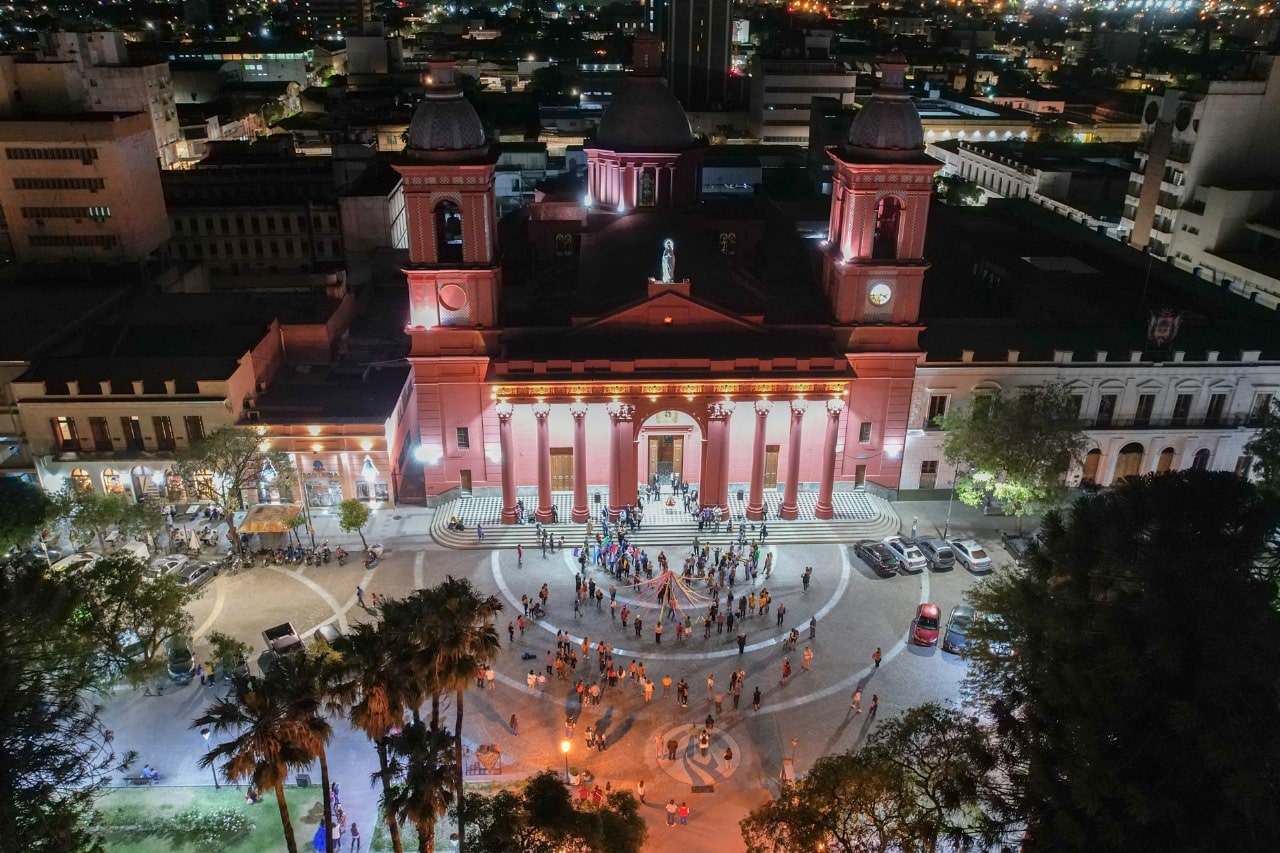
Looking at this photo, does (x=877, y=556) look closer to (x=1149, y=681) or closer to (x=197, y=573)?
(x=1149, y=681)

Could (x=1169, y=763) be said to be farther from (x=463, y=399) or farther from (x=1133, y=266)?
(x=1133, y=266)

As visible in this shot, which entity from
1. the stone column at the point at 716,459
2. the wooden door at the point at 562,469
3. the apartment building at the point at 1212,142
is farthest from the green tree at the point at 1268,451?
the wooden door at the point at 562,469

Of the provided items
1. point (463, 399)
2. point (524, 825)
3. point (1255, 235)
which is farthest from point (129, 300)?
point (1255, 235)

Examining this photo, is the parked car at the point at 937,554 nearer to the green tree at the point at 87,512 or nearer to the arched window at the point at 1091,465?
the arched window at the point at 1091,465

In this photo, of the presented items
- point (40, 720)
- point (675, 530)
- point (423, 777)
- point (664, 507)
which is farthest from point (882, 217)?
point (40, 720)

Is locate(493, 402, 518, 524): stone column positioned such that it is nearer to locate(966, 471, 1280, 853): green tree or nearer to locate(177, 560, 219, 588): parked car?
locate(177, 560, 219, 588): parked car

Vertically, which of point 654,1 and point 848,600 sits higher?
point 654,1

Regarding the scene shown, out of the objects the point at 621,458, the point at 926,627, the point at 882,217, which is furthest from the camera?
the point at 882,217
